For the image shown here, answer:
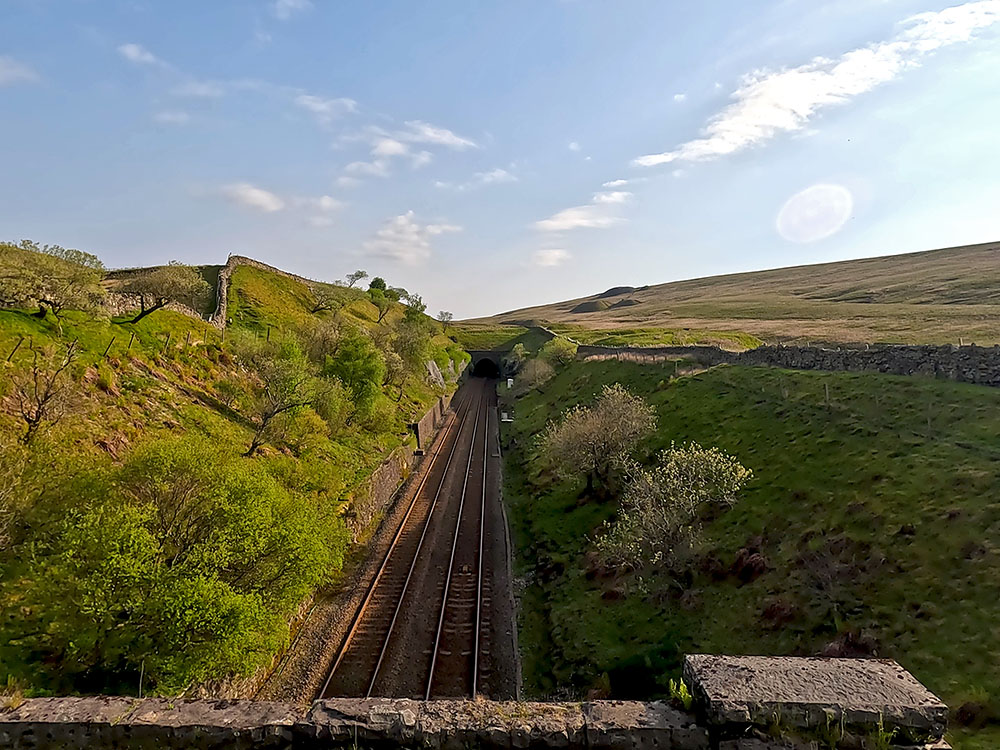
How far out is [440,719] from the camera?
689 centimetres

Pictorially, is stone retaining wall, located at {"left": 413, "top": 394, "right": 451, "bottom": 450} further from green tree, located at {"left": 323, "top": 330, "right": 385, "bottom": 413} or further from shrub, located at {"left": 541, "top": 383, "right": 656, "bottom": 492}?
shrub, located at {"left": 541, "top": 383, "right": 656, "bottom": 492}

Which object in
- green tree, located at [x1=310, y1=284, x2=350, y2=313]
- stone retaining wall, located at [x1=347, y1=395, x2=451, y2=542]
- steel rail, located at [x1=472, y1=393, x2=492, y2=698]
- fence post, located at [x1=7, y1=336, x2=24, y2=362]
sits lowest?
steel rail, located at [x1=472, y1=393, x2=492, y2=698]

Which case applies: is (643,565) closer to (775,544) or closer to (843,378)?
(775,544)

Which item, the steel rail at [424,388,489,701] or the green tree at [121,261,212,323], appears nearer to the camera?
the steel rail at [424,388,489,701]

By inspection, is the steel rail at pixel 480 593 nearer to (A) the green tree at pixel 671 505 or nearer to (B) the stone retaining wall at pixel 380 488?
(A) the green tree at pixel 671 505

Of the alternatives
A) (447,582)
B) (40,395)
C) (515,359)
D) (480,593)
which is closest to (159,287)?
(40,395)

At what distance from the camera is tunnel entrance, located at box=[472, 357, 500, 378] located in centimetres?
12575

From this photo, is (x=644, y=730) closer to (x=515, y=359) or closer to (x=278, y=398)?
(x=278, y=398)

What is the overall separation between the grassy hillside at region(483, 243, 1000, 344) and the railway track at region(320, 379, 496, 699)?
4488cm

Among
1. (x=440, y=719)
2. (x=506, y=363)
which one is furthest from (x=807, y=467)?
(x=506, y=363)

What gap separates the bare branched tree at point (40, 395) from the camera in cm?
1730

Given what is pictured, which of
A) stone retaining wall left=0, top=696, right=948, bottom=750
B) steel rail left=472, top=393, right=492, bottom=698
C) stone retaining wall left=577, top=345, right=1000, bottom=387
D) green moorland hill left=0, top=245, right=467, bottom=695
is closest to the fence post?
green moorland hill left=0, top=245, right=467, bottom=695

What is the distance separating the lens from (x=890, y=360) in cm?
2809

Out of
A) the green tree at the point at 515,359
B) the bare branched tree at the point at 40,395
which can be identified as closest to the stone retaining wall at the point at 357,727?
the bare branched tree at the point at 40,395
